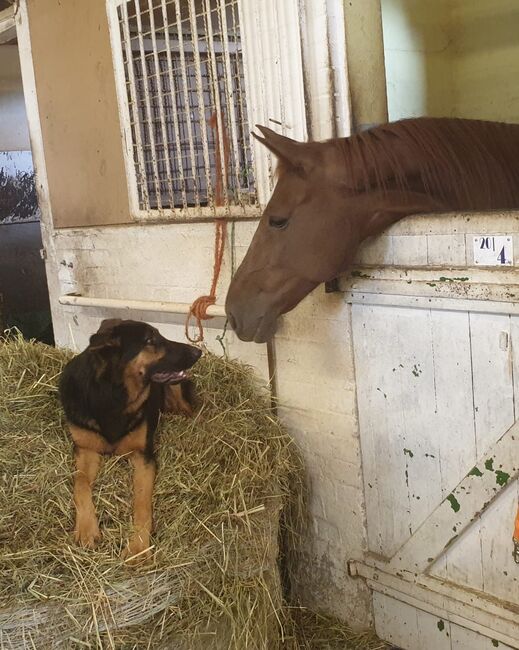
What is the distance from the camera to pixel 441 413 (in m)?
2.42

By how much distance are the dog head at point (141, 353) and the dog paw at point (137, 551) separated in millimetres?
551

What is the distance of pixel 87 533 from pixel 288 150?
1.36 m

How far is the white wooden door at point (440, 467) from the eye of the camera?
2242 mm

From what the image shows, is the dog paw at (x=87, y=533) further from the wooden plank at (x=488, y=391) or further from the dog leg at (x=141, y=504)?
the wooden plank at (x=488, y=391)

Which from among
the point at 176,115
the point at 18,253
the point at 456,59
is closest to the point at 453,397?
the point at 176,115

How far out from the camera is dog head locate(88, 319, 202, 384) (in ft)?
8.36

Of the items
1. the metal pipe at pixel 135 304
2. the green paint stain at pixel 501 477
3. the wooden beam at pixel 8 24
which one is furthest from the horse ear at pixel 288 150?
the wooden beam at pixel 8 24

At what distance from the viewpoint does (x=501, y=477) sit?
225 centimetres

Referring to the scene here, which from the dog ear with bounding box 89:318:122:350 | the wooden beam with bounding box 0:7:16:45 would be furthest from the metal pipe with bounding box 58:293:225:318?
the wooden beam with bounding box 0:7:16:45

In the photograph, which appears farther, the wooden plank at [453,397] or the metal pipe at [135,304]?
the metal pipe at [135,304]

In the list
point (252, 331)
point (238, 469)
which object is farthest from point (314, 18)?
point (238, 469)

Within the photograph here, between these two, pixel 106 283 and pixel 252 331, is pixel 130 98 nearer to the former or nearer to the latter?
pixel 106 283

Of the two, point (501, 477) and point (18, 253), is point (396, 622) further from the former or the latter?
point (18, 253)

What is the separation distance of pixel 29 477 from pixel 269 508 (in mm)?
839
